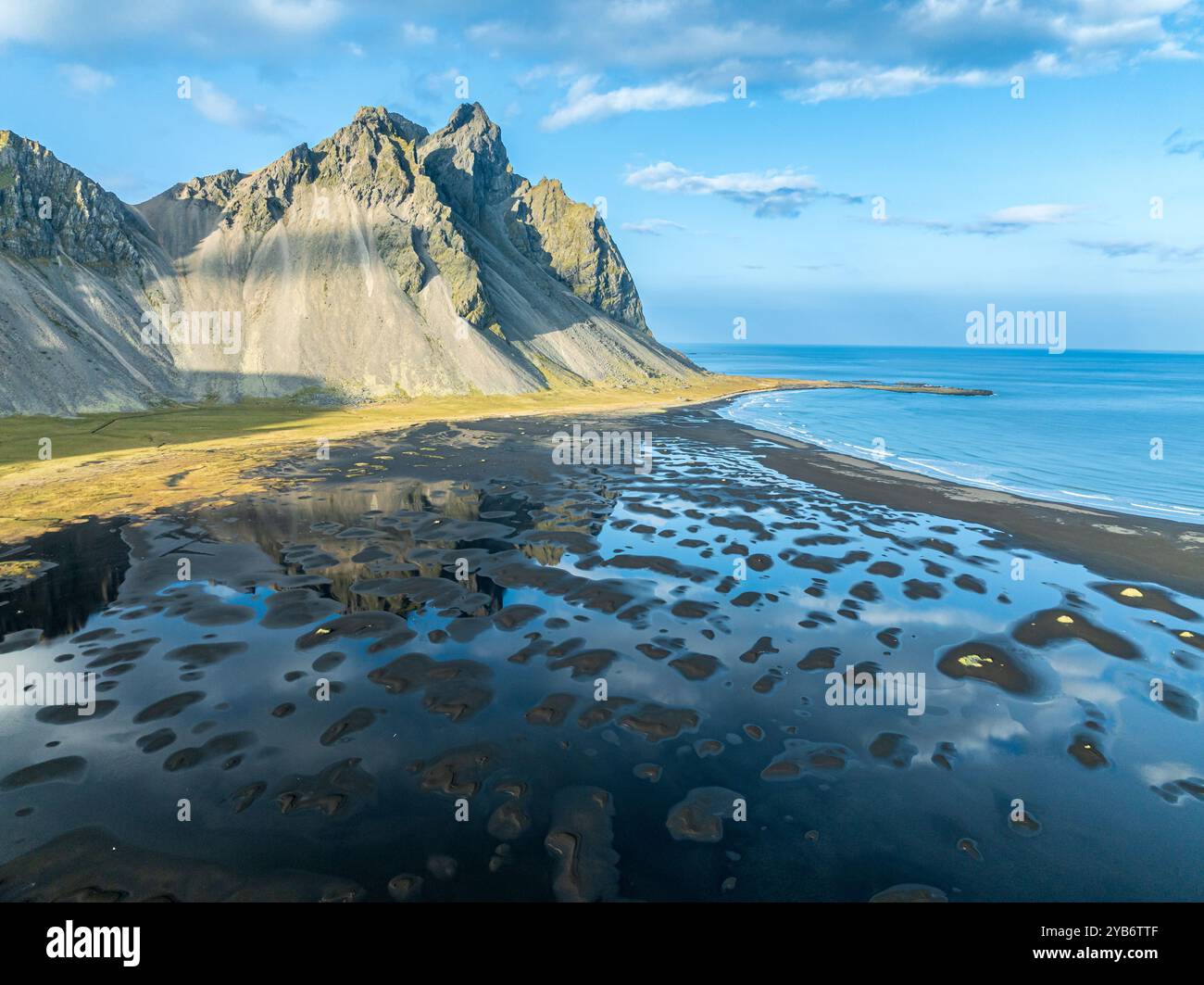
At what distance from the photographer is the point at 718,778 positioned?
44.0 ft

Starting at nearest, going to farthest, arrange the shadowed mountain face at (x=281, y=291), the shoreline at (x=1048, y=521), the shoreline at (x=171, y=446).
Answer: the shoreline at (x=1048, y=521) → the shoreline at (x=171, y=446) → the shadowed mountain face at (x=281, y=291)

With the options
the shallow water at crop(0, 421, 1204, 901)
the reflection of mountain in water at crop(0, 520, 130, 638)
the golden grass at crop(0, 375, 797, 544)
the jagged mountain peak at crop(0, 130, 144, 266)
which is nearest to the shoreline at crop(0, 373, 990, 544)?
the golden grass at crop(0, 375, 797, 544)

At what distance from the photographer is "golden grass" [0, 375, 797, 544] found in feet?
112

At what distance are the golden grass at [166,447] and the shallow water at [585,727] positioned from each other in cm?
786

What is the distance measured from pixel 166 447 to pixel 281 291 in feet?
185

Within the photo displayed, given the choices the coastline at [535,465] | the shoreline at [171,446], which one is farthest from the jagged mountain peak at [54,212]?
the coastline at [535,465]

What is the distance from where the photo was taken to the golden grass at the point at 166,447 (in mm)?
34188

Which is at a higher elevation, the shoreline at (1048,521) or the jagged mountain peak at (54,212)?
the jagged mountain peak at (54,212)

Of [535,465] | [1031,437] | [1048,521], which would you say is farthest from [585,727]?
[1031,437]

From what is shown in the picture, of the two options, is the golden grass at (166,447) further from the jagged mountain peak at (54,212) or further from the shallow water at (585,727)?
the jagged mountain peak at (54,212)

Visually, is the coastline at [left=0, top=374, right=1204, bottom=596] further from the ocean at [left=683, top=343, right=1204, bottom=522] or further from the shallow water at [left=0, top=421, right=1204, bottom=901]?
the ocean at [left=683, top=343, right=1204, bottom=522]

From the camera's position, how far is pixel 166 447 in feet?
171

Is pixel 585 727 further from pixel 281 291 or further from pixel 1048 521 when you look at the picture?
pixel 281 291
